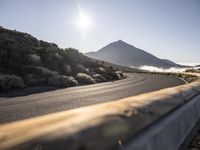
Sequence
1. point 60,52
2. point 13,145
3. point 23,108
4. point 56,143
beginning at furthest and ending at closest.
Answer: point 60,52
point 23,108
point 56,143
point 13,145

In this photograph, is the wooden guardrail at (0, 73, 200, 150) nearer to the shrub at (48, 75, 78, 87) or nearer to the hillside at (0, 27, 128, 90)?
the hillside at (0, 27, 128, 90)

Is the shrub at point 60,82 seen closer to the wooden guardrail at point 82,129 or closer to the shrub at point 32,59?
the shrub at point 32,59

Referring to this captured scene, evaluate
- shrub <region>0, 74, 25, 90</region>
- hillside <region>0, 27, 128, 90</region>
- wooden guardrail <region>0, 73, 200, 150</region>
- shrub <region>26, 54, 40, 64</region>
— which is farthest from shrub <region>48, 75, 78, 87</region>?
wooden guardrail <region>0, 73, 200, 150</region>

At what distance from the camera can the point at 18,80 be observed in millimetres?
20953

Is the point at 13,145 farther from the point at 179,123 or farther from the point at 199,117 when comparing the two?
the point at 199,117

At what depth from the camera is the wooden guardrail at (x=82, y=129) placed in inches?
81.8

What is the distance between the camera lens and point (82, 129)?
2.48 metres

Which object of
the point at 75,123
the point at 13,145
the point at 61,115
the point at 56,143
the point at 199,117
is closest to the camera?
the point at 13,145

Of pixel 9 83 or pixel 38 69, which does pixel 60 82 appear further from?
pixel 9 83

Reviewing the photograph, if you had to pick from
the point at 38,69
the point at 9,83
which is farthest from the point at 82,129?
the point at 38,69

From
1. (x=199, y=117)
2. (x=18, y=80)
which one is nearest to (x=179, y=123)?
(x=199, y=117)

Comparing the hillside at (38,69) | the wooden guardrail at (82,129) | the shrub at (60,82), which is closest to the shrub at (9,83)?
the hillside at (38,69)

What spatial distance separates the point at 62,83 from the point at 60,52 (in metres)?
14.7

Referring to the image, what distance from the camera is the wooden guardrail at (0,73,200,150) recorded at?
2.08 meters
